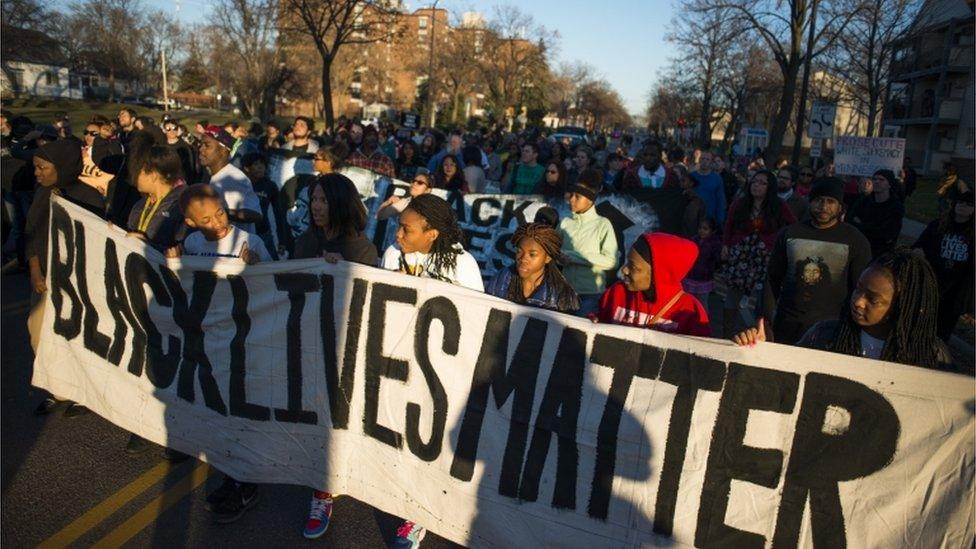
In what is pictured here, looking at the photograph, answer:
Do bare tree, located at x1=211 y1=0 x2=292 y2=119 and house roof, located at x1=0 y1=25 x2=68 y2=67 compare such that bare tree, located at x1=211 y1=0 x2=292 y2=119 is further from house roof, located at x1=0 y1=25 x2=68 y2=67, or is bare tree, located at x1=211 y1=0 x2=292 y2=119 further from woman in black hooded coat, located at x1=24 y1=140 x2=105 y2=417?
woman in black hooded coat, located at x1=24 y1=140 x2=105 y2=417

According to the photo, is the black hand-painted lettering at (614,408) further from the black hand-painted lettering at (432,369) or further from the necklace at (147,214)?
the necklace at (147,214)

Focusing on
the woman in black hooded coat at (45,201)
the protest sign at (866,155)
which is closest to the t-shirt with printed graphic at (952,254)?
the protest sign at (866,155)

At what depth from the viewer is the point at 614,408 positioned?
9.09ft

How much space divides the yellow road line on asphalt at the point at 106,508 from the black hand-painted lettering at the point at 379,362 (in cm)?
140

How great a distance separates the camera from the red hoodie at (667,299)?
10.1ft

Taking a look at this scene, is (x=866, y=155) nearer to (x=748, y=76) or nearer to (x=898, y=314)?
(x=898, y=314)

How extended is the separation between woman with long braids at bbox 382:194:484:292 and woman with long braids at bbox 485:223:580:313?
205 millimetres

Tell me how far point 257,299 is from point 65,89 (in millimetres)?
78746

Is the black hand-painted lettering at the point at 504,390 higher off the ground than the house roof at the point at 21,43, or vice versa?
the house roof at the point at 21,43

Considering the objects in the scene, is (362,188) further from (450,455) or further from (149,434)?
(450,455)

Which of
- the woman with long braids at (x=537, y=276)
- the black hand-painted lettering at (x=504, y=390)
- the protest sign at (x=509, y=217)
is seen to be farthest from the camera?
the protest sign at (x=509, y=217)

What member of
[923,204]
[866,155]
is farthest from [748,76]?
[866,155]

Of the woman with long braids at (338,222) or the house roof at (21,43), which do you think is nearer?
the woman with long braids at (338,222)

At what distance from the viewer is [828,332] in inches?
116
